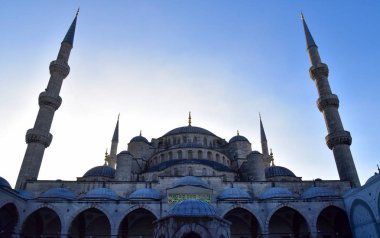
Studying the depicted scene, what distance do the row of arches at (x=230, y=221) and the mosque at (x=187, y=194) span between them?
7 cm

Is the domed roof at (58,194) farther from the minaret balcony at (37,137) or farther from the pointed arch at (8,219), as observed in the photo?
the minaret balcony at (37,137)

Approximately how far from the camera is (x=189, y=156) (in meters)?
25.8

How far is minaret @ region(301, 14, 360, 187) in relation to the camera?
932 inches

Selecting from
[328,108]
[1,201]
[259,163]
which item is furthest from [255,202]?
[1,201]

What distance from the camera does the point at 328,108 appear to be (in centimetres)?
2627

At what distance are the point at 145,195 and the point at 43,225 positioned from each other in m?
7.59

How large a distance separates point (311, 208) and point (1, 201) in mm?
18371

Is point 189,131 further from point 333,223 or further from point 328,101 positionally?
point 333,223

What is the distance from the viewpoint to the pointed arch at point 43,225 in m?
19.8

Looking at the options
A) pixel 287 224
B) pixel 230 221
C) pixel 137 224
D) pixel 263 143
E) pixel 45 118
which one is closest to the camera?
pixel 230 221

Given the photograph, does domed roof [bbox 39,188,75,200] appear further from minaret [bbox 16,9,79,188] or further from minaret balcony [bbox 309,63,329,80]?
minaret balcony [bbox 309,63,329,80]

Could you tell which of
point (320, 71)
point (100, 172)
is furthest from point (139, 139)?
point (320, 71)

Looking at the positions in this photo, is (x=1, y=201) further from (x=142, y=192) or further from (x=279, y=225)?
(x=279, y=225)

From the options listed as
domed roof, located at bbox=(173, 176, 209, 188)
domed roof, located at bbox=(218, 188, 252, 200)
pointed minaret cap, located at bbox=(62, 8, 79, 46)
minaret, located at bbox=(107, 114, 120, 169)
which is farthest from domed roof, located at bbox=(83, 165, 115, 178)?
pointed minaret cap, located at bbox=(62, 8, 79, 46)
